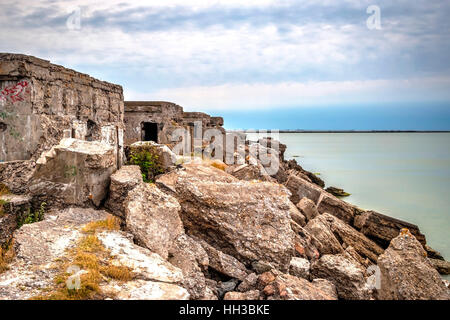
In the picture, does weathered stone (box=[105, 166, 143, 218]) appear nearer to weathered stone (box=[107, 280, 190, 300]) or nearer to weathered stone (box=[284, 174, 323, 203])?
weathered stone (box=[107, 280, 190, 300])

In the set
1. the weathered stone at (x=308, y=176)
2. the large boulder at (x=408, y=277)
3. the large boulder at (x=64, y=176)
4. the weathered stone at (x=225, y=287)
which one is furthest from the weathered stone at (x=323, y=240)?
the weathered stone at (x=308, y=176)

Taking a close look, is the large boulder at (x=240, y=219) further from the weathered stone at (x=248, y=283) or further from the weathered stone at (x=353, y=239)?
the weathered stone at (x=353, y=239)

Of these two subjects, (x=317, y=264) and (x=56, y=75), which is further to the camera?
(x=56, y=75)

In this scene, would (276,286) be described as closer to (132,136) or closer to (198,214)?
(198,214)

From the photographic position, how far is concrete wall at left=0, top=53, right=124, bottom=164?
6.21m

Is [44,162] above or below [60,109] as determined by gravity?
below

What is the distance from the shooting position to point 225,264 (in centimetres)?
538

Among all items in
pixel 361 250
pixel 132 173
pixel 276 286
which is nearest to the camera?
pixel 276 286

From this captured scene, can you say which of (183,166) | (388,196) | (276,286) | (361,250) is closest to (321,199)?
(361,250)

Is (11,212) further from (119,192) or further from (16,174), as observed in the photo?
(119,192)

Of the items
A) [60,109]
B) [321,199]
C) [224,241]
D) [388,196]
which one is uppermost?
[60,109]

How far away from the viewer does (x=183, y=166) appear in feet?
27.8

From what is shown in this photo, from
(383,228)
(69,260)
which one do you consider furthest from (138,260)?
(383,228)
